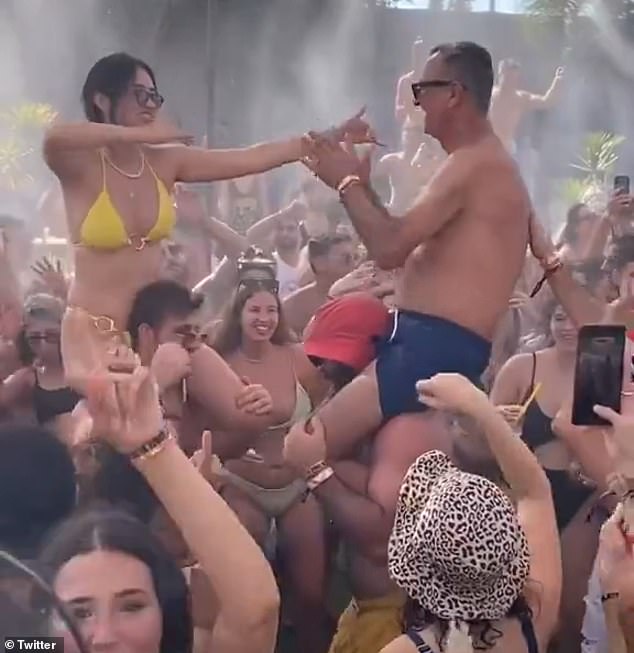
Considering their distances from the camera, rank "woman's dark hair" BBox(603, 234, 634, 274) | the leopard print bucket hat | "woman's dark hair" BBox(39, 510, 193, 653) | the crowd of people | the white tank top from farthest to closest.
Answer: "woman's dark hair" BBox(603, 234, 634, 274) → the white tank top → the crowd of people → "woman's dark hair" BBox(39, 510, 193, 653) → the leopard print bucket hat

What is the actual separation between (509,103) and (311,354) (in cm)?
58

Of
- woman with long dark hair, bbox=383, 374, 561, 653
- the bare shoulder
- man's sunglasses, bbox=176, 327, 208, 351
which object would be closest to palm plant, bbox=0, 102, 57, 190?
man's sunglasses, bbox=176, 327, 208, 351

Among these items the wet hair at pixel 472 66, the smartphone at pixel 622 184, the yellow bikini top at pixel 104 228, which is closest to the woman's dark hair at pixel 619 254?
the smartphone at pixel 622 184

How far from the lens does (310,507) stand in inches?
92.4

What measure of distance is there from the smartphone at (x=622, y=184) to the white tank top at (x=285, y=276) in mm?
609

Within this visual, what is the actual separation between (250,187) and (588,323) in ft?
2.27

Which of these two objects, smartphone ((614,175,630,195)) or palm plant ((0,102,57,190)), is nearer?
palm plant ((0,102,57,190))

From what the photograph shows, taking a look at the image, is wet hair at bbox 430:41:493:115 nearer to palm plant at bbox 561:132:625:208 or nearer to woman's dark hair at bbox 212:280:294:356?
palm plant at bbox 561:132:625:208

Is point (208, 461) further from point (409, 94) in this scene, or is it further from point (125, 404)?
point (409, 94)

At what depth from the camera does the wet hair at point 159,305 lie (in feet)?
7.25

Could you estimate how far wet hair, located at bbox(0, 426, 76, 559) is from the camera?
7.11 ft

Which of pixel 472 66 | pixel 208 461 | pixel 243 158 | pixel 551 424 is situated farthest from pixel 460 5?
pixel 208 461

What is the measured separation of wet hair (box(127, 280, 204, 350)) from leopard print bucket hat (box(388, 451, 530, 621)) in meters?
0.66

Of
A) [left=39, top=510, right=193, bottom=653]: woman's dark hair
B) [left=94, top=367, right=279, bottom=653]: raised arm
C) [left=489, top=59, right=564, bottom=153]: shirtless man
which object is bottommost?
[left=39, top=510, right=193, bottom=653]: woman's dark hair
